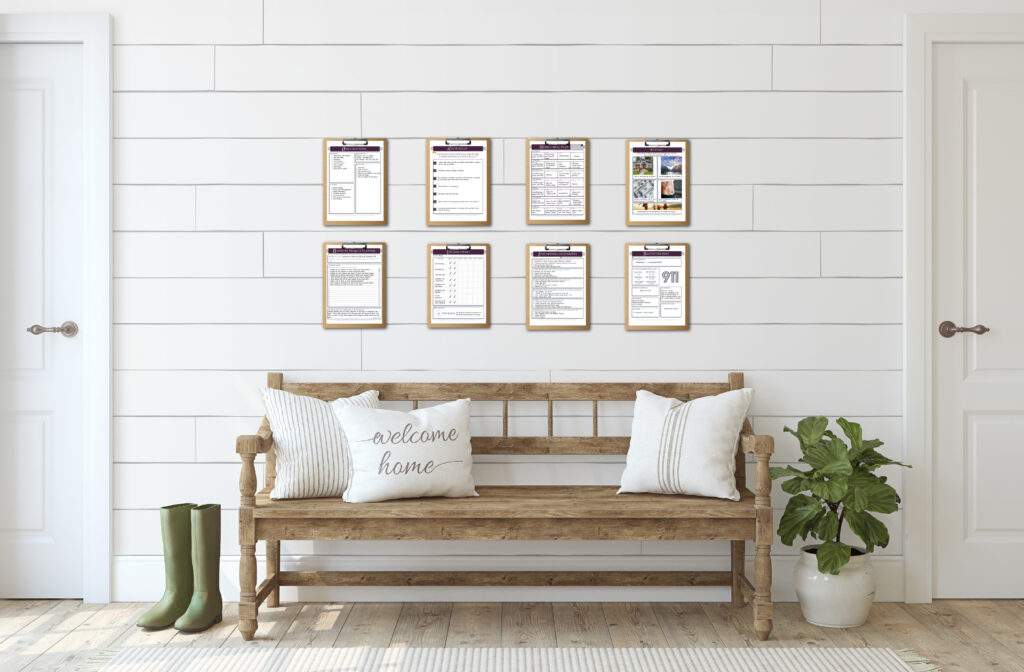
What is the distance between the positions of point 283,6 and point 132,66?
591 mm

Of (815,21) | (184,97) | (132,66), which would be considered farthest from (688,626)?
(132,66)

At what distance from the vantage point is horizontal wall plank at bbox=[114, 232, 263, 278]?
2.94 meters

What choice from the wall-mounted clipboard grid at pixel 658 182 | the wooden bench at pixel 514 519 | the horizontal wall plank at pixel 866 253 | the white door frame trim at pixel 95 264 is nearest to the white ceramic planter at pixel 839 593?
the wooden bench at pixel 514 519

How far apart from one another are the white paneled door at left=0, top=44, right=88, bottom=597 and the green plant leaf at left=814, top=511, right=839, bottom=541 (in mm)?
2619

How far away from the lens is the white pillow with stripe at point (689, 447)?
2.59 metres

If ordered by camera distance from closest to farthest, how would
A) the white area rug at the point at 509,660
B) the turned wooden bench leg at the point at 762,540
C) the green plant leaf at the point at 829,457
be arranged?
the white area rug at the point at 509,660 → the turned wooden bench leg at the point at 762,540 → the green plant leaf at the point at 829,457

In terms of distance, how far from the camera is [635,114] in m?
2.94

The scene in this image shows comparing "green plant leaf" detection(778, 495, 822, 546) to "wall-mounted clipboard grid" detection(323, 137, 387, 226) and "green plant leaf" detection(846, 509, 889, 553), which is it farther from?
"wall-mounted clipboard grid" detection(323, 137, 387, 226)

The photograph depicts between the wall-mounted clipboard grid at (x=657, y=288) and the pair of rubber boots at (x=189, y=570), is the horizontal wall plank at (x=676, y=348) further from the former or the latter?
the pair of rubber boots at (x=189, y=570)

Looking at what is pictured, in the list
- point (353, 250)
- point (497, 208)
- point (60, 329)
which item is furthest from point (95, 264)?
point (497, 208)

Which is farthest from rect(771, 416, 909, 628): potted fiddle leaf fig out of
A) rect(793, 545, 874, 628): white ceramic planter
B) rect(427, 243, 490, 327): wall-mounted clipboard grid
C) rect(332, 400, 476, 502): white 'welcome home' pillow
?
rect(427, 243, 490, 327): wall-mounted clipboard grid

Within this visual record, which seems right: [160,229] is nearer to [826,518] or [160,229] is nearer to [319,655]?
[319,655]

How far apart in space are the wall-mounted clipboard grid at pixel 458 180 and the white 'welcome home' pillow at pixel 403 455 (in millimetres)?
745

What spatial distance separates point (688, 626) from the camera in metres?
2.67
